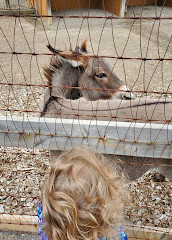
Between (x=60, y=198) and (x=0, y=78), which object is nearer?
(x=60, y=198)

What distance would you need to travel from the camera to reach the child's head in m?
1.15

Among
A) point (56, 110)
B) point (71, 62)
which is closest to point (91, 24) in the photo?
point (71, 62)

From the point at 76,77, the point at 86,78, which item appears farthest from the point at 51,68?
the point at 86,78

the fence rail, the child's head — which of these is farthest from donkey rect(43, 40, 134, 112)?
the child's head

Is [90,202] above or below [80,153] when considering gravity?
below

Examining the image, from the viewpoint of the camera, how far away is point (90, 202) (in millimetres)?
1176

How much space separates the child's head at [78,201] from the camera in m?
1.15

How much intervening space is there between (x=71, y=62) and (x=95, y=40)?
17.7ft

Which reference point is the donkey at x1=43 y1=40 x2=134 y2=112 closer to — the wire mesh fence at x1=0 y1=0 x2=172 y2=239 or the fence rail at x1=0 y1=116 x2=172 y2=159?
the wire mesh fence at x1=0 y1=0 x2=172 y2=239

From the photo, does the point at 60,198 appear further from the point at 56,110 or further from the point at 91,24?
the point at 91,24

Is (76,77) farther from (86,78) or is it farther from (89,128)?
(89,128)

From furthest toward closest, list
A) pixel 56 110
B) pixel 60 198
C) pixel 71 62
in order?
pixel 71 62
pixel 56 110
pixel 60 198

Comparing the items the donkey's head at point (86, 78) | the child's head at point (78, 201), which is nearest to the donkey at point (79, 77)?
the donkey's head at point (86, 78)

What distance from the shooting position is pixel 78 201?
1176 millimetres
